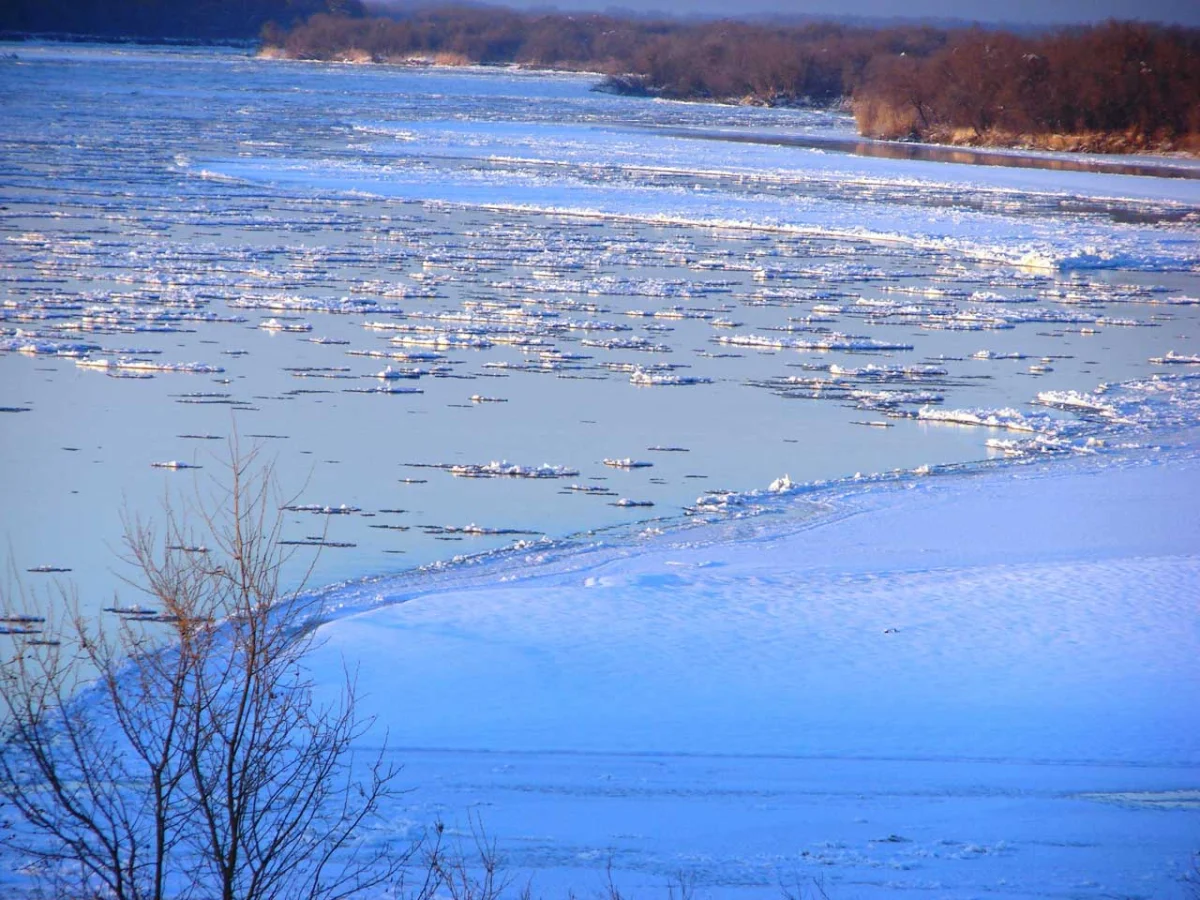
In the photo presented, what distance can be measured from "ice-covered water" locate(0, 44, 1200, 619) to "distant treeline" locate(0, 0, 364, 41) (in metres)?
8.68

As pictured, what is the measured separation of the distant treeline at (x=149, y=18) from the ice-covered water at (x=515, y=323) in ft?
28.5

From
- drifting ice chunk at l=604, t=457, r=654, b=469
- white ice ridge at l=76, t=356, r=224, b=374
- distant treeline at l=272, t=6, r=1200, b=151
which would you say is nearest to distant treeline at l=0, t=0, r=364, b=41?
distant treeline at l=272, t=6, r=1200, b=151

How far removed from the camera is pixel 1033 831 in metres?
5.34

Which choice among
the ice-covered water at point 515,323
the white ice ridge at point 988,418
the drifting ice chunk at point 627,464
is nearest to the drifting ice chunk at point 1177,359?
the ice-covered water at point 515,323

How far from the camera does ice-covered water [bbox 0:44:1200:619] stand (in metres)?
→ 9.75

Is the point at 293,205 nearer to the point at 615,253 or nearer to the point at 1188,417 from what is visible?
the point at 615,253

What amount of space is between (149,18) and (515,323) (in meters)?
43.6

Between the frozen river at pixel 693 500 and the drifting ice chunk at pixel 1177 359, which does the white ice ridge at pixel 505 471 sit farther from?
the drifting ice chunk at pixel 1177 359

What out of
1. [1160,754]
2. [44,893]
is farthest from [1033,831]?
[44,893]

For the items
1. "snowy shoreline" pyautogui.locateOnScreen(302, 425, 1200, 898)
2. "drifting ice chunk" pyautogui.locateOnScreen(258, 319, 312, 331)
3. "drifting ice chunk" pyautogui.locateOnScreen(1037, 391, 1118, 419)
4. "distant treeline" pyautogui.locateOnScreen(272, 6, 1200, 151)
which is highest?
"distant treeline" pyautogui.locateOnScreen(272, 6, 1200, 151)

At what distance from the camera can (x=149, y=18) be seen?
53531 mm

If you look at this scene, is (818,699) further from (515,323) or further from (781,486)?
(515,323)

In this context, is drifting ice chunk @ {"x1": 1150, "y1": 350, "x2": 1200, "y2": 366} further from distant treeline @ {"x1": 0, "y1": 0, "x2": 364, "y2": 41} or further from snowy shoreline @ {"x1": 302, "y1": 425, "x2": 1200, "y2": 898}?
distant treeline @ {"x1": 0, "y1": 0, "x2": 364, "y2": 41}

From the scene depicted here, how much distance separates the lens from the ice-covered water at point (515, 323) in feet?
32.0
